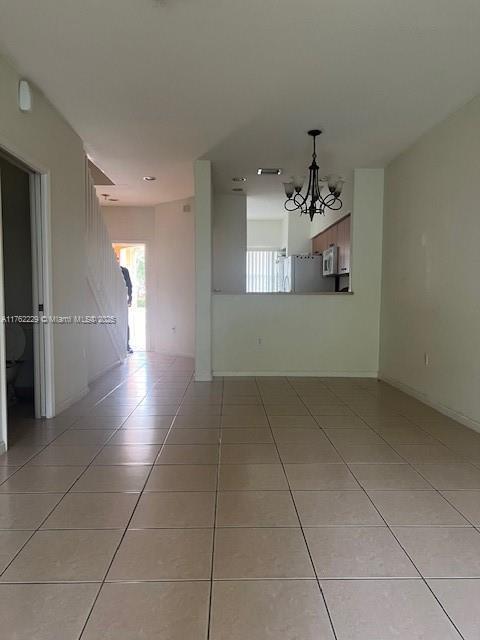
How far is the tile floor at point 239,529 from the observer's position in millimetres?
1324

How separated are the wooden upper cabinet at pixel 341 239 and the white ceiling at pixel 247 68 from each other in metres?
1.34

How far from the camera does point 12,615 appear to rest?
1.33 metres

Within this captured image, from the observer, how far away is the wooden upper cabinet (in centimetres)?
562

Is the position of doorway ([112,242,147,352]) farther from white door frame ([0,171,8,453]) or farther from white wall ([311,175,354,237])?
white door frame ([0,171,8,453])

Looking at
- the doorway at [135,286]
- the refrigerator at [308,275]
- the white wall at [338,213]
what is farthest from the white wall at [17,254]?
the doorway at [135,286]

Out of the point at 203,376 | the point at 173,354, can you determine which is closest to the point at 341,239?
the point at 203,376

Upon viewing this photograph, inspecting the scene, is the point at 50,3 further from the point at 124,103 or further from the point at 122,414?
the point at 122,414

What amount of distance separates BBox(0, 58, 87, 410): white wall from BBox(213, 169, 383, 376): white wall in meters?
1.80

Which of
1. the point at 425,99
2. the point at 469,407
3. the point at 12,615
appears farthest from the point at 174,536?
the point at 425,99

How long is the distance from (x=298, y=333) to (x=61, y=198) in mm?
3142

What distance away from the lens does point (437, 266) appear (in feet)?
12.6

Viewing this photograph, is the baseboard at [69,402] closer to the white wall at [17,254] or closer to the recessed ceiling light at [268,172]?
the white wall at [17,254]

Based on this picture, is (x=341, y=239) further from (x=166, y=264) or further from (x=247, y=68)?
(x=247, y=68)

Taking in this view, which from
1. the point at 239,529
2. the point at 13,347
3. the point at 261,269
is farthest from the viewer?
the point at 261,269
